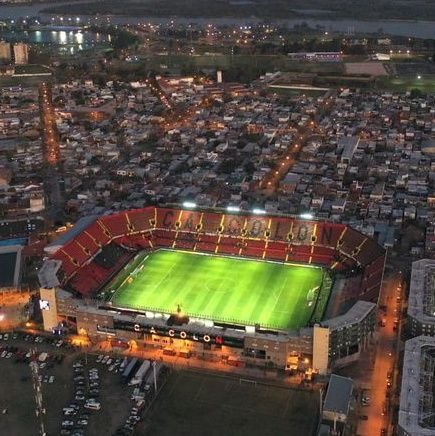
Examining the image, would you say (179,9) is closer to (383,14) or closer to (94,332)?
(383,14)

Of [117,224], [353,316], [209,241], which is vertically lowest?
[209,241]

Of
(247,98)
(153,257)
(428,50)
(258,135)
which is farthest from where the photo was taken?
(428,50)

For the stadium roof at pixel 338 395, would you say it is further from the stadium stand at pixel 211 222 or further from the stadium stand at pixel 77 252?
the stadium stand at pixel 77 252

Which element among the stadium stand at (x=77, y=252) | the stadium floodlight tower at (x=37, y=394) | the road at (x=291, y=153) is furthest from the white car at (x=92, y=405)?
the road at (x=291, y=153)

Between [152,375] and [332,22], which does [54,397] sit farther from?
[332,22]

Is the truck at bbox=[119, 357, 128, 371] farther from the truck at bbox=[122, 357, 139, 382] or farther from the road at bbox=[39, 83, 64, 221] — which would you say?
the road at bbox=[39, 83, 64, 221]

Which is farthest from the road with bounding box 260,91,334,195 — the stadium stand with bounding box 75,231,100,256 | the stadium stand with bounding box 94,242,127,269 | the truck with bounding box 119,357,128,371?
the truck with bounding box 119,357,128,371

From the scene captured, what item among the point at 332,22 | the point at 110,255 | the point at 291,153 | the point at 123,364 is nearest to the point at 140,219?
the point at 110,255

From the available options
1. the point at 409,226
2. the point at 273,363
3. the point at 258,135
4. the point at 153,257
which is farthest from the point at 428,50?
the point at 273,363
